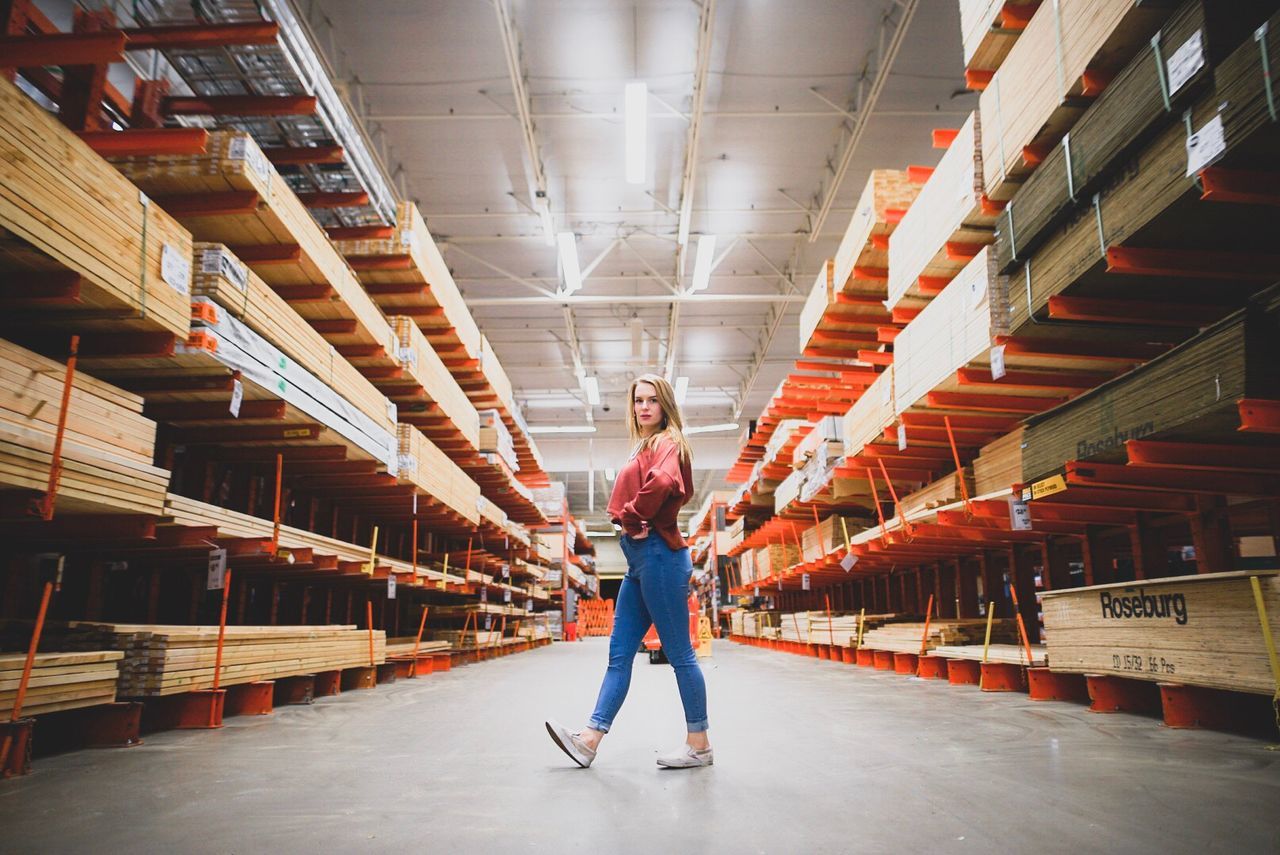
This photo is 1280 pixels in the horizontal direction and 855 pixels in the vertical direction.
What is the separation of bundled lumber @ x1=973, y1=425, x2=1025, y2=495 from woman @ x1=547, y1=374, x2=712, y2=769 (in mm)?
3427

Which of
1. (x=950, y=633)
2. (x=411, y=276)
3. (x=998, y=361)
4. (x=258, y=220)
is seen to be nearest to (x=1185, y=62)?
Result: (x=998, y=361)

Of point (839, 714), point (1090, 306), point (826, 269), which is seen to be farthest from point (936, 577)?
point (1090, 306)

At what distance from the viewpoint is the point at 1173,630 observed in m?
4.23

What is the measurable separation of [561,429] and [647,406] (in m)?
24.1

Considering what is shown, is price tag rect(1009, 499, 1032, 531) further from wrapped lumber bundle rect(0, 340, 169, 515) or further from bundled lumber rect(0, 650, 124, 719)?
bundled lumber rect(0, 650, 124, 719)

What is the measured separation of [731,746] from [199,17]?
8.04 meters

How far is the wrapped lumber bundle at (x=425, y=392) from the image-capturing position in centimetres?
873

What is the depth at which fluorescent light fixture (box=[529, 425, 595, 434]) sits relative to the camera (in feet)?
90.3

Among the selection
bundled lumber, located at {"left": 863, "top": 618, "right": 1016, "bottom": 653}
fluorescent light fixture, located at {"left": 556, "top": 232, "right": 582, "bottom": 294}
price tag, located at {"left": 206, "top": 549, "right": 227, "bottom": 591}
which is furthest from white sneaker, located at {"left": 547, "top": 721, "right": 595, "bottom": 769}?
fluorescent light fixture, located at {"left": 556, "top": 232, "right": 582, "bottom": 294}

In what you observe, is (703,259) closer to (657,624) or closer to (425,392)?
(425,392)

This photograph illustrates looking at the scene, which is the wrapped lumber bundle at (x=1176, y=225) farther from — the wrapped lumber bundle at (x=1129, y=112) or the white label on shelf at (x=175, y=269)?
the white label on shelf at (x=175, y=269)

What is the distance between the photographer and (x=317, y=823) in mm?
2631

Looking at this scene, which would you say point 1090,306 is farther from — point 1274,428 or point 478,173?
point 478,173

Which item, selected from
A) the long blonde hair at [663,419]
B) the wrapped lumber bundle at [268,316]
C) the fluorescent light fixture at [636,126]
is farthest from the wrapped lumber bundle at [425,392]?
the long blonde hair at [663,419]
